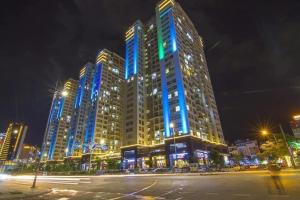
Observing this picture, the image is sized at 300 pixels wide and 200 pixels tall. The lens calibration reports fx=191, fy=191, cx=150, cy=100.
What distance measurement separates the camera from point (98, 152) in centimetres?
11150

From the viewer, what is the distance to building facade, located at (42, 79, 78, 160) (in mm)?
159000

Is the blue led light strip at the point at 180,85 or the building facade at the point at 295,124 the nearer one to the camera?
the building facade at the point at 295,124

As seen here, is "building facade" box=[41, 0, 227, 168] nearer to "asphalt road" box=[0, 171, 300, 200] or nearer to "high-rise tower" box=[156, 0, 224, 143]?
"high-rise tower" box=[156, 0, 224, 143]

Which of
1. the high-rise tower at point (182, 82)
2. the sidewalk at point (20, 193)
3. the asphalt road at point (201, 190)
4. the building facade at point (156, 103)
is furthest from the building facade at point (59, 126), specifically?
the asphalt road at point (201, 190)

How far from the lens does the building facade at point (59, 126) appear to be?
159m

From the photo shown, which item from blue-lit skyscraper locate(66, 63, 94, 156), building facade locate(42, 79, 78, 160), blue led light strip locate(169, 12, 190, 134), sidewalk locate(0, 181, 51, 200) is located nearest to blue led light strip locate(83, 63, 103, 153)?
blue-lit skyscraper locate(66, 63, 94, 156)

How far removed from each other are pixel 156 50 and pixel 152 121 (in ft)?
146

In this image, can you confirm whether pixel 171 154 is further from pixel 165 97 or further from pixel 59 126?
pixel 59 126

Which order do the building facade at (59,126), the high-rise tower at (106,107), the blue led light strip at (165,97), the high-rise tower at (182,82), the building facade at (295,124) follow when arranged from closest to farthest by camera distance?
→ 1. the building facade at (295,124)
2. the high-rise tower at (182,82)
3. the blue led light strip at (165,97)
4. the high-rise tower at (106,107)
5. the building facade at (59,126)

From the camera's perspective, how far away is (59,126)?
551 ft

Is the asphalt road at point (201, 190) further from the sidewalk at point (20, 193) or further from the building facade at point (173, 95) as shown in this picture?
the building facade at point (173, 95)

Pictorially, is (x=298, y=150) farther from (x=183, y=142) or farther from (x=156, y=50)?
(x=156, y=50)

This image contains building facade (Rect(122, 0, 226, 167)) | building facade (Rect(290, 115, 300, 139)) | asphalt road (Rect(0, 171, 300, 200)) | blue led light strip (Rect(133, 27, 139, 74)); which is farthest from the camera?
blue led light strip (Rect(133, 27, 139, 74))

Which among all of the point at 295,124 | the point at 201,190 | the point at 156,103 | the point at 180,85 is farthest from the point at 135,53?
the point at 201,190
